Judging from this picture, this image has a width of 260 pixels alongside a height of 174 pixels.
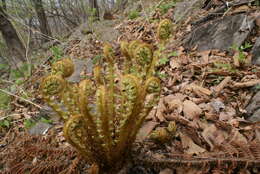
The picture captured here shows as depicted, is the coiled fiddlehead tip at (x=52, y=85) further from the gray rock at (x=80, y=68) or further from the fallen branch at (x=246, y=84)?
the gray rock at (x=80, y=68)

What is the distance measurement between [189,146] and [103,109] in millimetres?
650

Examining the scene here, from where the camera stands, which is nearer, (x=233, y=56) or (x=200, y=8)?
(x=233, y=56)

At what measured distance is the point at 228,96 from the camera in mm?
1558

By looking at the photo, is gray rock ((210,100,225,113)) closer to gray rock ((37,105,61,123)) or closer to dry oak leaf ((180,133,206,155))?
dry oak leaf ((180,133,206,155))

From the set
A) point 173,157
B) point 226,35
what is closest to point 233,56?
point 226,35

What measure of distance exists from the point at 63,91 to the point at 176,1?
408 cm

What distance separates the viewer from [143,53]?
916mm

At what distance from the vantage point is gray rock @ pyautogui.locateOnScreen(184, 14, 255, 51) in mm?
2146

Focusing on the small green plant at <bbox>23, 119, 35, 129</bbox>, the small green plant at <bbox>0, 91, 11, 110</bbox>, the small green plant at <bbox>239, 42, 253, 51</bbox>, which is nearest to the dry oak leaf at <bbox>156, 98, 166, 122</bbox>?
the small green plant at <bbox>239, 42, 253, 51</bbox>

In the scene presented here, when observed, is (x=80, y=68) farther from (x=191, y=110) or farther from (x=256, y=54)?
(x=256, y=54)

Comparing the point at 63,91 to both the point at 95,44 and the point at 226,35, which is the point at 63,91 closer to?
the point at 226,35

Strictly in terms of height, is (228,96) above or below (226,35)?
below

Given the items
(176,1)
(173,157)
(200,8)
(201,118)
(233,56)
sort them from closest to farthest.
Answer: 1. (173,157)
2. (201,118)
3. (233,56)
4. (200,8)
5. (176,1)

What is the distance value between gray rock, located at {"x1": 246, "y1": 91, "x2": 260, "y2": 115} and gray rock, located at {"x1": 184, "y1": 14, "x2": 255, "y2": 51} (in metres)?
0.95
